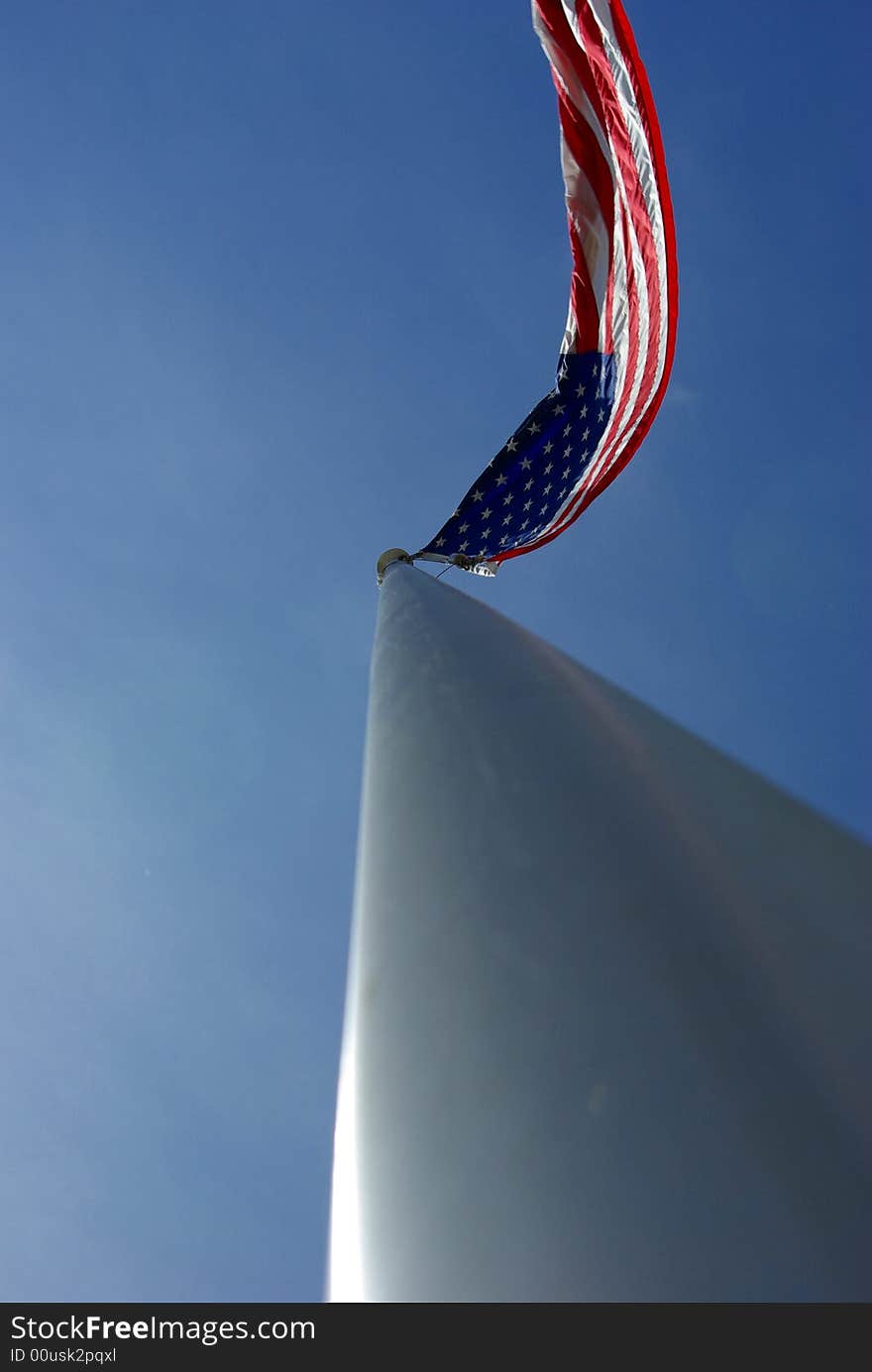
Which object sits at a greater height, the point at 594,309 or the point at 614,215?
the point at 614,215

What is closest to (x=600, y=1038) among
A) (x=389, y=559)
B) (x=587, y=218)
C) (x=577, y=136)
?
(x=389, y=559)

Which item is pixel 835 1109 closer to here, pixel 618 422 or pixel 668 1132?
pixel 668 1132

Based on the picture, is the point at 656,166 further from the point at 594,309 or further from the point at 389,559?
the point at 389,559

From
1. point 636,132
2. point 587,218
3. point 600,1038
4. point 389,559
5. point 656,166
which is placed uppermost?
point 587,218

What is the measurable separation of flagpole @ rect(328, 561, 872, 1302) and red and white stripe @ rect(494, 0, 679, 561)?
28.0ft

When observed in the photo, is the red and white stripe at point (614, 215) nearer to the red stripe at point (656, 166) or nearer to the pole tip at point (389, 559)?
the red stripe at point (656, 166)

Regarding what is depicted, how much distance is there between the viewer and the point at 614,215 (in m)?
12.2

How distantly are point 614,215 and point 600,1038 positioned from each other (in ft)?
37.6

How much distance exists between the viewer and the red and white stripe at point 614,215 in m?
11.4

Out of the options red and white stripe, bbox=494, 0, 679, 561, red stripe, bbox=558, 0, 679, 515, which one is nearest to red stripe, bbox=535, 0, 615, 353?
red and white stripe, bbox=494, 0, 679, 561

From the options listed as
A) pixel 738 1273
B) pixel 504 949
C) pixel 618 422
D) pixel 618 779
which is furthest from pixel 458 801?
pixel 618 422

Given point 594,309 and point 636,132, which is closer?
point 636,132

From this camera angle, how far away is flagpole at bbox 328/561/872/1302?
2393 mm

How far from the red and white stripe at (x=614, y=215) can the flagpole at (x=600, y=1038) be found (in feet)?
28.0
